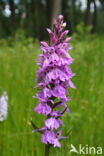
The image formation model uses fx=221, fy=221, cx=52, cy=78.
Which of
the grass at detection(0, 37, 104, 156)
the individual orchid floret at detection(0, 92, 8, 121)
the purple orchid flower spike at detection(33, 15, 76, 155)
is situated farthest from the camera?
the individual orchid floret at detection(0, 92, 8, 121)

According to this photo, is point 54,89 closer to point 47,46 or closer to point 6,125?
point 47,46

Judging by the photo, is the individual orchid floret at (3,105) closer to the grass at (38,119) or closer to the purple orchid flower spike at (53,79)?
the grass at (38,119)

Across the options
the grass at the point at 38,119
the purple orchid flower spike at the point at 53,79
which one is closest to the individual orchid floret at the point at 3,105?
the grass at the point at 38,119

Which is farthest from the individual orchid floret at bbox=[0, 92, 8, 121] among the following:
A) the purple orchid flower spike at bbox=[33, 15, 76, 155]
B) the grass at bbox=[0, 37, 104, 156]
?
the purple orchid flower spike at bbox=[33, 15, 76, 155]

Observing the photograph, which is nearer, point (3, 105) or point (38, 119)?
point (3, 105)

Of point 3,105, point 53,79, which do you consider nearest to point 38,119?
point 3,105

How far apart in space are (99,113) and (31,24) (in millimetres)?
31626

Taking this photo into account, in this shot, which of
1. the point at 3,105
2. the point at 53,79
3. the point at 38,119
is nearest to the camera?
the point at 53,79

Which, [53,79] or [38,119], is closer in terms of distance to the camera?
[53,79]

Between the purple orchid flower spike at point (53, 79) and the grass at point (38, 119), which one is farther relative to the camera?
the grass at point (38, 119)

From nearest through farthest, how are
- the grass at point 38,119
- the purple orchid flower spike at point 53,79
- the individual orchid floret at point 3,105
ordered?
the purple orchid flower spike at point 53,79, the grass at point 38,119, the individual orchid floret at point 3,105

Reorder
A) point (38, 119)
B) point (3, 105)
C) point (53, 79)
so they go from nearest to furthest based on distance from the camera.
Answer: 1. point (53, 79)
2. point (3, 105)
3. point (38, 119)

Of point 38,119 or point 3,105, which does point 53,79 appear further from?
point 38,119

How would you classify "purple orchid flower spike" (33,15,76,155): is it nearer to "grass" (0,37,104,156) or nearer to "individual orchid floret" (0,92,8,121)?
"grass" (0,37,104,156)
